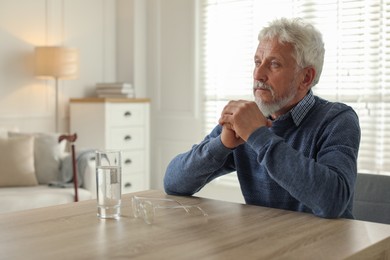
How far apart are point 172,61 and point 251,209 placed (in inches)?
149

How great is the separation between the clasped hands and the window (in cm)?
255

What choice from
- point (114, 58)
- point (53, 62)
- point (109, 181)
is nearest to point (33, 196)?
point (53, 62)

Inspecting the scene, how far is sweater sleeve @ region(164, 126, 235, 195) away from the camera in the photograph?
1.87 m

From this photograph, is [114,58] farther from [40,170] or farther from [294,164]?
[294,164]

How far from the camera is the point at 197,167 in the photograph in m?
1.91

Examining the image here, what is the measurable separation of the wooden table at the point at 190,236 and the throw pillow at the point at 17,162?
2.36 m

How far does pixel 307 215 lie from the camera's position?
1656mm

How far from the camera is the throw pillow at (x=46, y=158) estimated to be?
415 centimetres

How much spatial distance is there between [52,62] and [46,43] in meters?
0.40

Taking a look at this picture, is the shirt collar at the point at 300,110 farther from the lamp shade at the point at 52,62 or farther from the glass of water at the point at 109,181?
the lamp shade at the point at 52,62

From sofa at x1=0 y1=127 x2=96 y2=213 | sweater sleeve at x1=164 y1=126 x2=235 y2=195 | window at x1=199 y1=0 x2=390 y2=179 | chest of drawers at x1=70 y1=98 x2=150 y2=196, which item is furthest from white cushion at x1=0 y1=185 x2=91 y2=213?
sweater sleeve at x1=164 y1=126 x2=235 y2=195

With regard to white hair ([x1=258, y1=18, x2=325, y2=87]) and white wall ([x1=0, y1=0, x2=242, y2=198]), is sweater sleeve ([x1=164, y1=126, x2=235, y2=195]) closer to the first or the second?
white hair ([x1=258, y1=18, x2=325, y2=87])

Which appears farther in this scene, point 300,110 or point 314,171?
point 300,110

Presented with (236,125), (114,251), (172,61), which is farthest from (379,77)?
(114,251)
